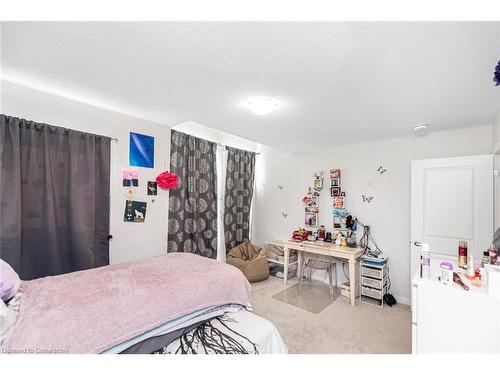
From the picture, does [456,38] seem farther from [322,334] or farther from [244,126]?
[322,334]

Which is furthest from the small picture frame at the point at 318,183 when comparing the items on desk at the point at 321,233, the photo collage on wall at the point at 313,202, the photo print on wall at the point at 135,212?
the photo print on wall at the point at 135,212

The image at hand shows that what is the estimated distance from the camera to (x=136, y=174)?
282 cm

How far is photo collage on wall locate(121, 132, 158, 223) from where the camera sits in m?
2.75

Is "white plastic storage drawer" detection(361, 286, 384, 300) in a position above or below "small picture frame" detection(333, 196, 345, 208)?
below

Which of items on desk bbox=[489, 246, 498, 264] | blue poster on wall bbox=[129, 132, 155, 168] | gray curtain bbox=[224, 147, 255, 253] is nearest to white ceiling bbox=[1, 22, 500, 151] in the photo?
blue poster on wall bbox=[129, 132, 155, 168]

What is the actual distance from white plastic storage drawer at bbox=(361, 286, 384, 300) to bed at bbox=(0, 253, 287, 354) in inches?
80.0

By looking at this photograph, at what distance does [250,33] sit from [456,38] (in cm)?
111

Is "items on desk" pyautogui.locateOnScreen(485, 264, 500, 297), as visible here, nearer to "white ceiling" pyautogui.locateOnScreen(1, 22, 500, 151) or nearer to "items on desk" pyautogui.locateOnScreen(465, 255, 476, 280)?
"items on desk" pyautogui.locateOnScreen(465, 255, 476, 280)

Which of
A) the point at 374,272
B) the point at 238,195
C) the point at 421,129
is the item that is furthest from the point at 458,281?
the point at 238,195

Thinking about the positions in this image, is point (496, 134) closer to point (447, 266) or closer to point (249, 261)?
point (447, 266)

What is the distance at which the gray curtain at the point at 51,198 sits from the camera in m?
1.96

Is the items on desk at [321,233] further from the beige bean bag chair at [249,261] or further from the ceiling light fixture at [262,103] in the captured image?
the ceiling light fixture at [262,103]

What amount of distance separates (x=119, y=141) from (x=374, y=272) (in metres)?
3.50
